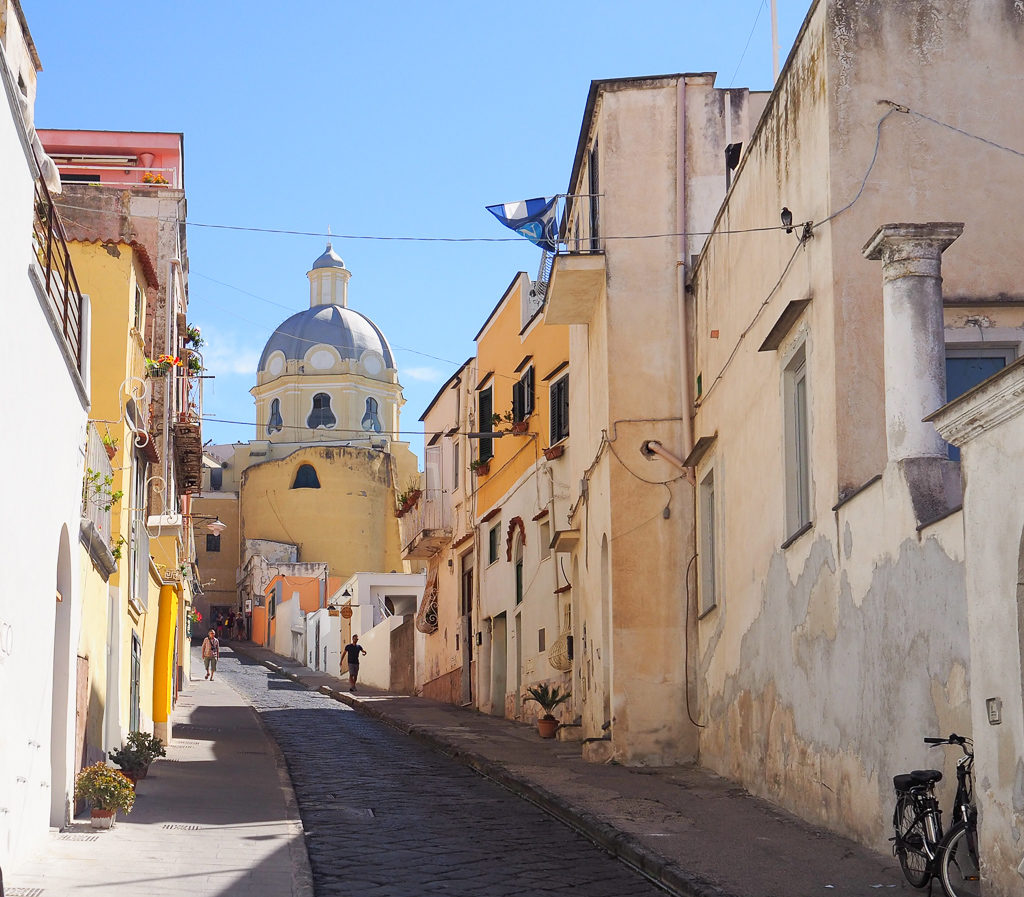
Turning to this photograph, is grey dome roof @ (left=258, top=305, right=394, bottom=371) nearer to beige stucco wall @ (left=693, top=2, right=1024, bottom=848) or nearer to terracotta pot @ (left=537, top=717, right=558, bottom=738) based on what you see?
terracotta pot @ (left=537, top=717, right=558, bottom=738)

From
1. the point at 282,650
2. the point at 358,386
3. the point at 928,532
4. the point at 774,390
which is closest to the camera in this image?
the point at 928,532

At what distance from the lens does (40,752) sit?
35.1 ft

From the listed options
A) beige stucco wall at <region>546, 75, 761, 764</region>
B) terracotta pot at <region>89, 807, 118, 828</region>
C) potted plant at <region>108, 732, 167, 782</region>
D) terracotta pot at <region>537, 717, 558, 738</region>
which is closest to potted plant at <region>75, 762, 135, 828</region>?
terracotta pot at <region>89, 807, 118, 828</region>

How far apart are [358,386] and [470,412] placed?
40.1m

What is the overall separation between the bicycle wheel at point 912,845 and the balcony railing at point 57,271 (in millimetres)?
6482

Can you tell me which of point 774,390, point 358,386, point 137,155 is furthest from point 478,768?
point 358,386

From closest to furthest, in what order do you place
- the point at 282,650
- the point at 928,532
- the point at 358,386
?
the point at 928,532 < the point at 282,650 < the point at 358,386

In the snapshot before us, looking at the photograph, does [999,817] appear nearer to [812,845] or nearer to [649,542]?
[812,845]

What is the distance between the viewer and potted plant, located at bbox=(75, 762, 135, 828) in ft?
39.7

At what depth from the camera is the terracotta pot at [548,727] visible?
21719mm

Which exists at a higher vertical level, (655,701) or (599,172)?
(599,172)

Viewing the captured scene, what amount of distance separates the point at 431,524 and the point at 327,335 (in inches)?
1561

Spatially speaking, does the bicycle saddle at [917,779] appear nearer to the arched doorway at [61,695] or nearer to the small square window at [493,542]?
the arched doorway at [61,695]

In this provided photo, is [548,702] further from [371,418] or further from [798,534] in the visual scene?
[371,418]
